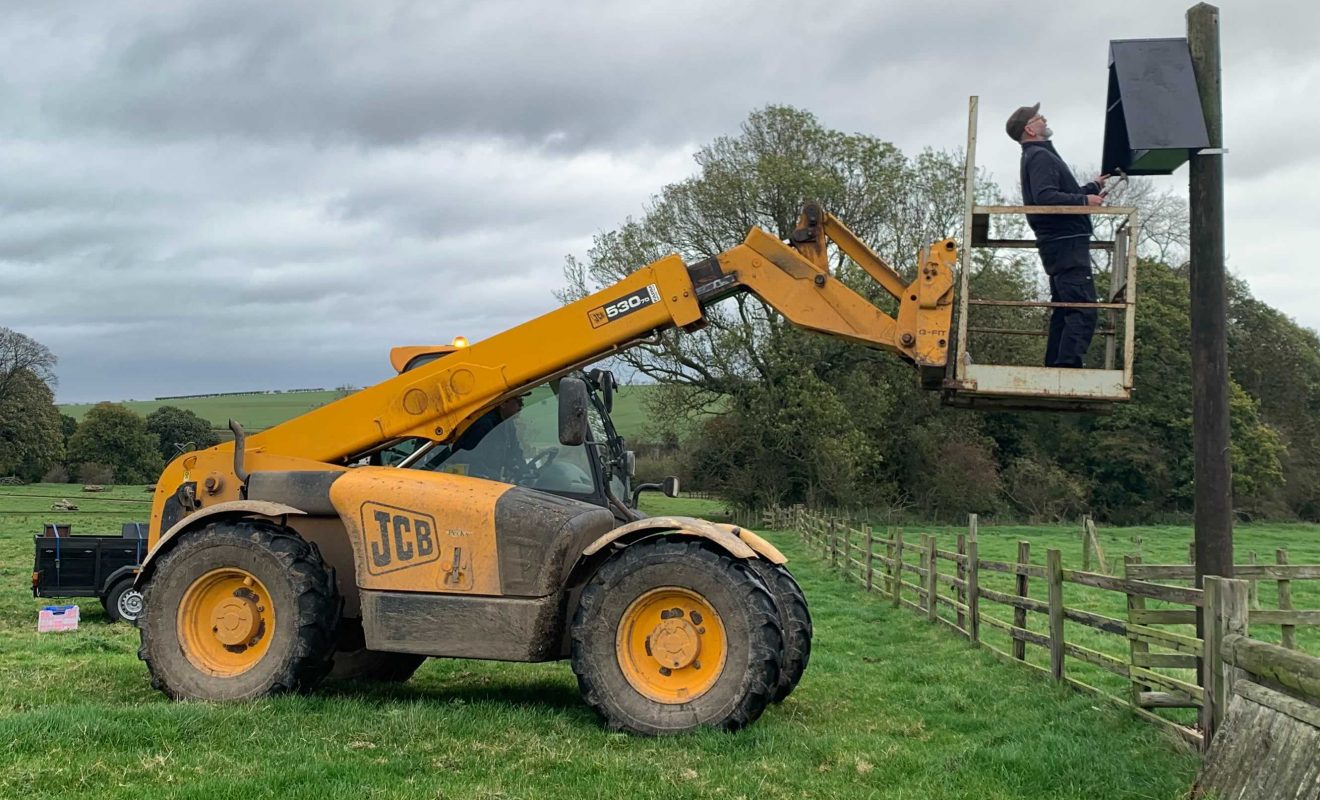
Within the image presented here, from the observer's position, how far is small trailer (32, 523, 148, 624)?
13.8 m

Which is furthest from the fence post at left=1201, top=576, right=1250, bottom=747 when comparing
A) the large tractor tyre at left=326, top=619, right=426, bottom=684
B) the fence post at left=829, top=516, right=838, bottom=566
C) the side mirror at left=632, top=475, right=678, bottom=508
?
the fence post at left=829, top=516, right=838, bottom=566

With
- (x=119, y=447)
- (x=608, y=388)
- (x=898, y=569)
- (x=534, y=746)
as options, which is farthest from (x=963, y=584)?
(x=119, y=447)

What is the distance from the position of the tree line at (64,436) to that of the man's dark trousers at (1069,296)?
50442 millimetres

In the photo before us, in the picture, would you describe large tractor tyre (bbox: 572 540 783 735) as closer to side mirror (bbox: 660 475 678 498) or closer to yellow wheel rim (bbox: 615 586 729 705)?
yellow wheel rim (bbox: 615 586 729 705)

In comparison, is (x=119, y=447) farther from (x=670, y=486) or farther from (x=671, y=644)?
(x=671, y=644)

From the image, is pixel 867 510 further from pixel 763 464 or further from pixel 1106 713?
pixel 1106 713

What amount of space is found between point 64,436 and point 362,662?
5510 centimetres

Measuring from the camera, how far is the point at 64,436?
183 feet

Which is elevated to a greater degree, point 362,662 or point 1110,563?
point 362,662

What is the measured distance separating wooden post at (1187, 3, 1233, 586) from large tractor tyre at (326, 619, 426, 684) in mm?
5550

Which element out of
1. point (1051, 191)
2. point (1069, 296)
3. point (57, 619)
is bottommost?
point (57, 619)

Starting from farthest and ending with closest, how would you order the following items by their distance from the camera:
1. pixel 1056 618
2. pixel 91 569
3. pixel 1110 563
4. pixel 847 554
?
1. pixel 1110 563
2. pixel 847 554
3. pixel 91 569
4. pixel 1056 618

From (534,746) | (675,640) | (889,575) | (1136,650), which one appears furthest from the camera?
(889,575)

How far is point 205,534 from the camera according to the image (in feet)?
25.4
